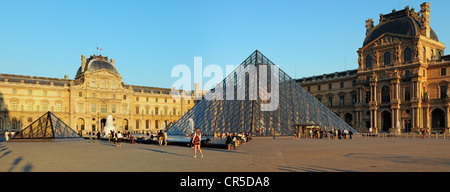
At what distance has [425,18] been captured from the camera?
51.6 m

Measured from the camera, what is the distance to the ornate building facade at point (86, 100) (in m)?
61.5

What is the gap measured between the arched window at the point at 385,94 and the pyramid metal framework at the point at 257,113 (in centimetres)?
2304

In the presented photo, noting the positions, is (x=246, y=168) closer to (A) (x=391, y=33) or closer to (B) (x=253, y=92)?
(B) (x=253, y=92)

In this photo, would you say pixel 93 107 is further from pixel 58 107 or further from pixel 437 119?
pixel 437 119

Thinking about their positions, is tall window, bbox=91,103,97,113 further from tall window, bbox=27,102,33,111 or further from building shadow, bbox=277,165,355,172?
building shadow, bbox=277,165,355,172

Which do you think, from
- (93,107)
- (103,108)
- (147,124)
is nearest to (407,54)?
(147,124)

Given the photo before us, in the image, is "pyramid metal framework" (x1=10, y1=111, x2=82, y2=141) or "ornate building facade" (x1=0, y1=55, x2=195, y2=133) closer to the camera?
"pyramid metal framework" (x1=10, y1=111, x2=82, y2=141)

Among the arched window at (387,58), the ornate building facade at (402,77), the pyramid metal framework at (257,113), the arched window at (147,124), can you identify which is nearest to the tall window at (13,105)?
the arched window at (147,124)

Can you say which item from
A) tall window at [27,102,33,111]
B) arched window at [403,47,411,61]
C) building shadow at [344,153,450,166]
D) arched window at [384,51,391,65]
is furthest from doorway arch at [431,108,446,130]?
tall window at [27,102,33,111]

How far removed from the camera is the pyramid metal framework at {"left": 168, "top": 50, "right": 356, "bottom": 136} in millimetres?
29203

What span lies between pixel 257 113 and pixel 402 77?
102 ft

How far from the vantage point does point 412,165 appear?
10539 mm
